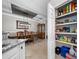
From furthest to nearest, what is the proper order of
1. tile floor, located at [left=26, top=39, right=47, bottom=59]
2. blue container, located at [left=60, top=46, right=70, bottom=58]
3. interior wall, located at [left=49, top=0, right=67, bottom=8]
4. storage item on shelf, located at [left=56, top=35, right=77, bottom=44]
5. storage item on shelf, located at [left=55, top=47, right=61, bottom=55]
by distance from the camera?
tile floor, located at [left=26, top=39, right=47, bottom=59] < storage item on shelf, located at [left=55, top=47, right=61, bottom=55] < blue container, located at [left=60, top=46, right=70, bottom=58] < interior wall, located at [left=49, top=0, right=67, bottom=8] < storage item on shelf, located at [left=56, top=35, right=77, bottom=44]

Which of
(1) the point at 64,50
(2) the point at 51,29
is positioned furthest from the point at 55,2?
(1) the point at 64,50

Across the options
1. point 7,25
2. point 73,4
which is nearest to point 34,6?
point 7,25

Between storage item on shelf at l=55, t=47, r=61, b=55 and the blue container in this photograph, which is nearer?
the blue container

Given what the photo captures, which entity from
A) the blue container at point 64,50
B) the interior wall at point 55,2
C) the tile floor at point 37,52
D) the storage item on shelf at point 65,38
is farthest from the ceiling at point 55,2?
the tile floor at point 37,52

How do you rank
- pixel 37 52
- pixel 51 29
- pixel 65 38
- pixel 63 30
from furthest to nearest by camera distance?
1. pixel 37 52
2. pixel 51 29
3. pixel 63 30
4. pixel 65 38

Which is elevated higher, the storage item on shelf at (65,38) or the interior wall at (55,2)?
the interior wall at (55,2)

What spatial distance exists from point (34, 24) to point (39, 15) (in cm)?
70

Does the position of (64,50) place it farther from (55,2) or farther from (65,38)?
(55,2)

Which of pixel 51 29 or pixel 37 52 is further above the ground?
pixel 51 29

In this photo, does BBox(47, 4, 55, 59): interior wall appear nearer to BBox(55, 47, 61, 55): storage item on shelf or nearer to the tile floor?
BBox(55, 47, 61, 55): storage item on shelf

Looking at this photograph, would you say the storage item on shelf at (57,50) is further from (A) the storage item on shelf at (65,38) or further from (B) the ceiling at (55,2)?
(B) the ceiling at (55,2)

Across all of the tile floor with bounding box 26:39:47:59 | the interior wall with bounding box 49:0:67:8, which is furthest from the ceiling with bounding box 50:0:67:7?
the tile floor with bounding box 26:39:47:59

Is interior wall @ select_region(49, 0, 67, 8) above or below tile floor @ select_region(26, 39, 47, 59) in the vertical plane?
above

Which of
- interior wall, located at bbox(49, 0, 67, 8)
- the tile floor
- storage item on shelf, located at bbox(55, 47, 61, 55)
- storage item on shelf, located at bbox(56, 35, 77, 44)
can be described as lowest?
the tile floor
